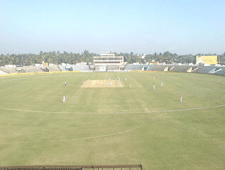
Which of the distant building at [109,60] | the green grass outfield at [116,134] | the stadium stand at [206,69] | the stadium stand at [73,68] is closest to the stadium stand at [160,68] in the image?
the stadium stand at [206,69]

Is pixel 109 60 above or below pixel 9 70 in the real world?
above

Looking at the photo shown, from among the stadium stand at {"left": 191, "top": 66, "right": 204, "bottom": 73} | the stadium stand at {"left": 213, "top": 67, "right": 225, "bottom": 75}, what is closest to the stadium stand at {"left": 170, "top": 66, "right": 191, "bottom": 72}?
the stadium stand at {"left": 191, "top": 66, "right": 204, "bottom": 73}

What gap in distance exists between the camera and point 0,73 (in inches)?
3999

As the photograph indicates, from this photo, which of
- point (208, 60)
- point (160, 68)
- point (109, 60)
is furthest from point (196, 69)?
point (109, 60)

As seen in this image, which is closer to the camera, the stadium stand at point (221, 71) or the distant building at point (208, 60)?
the stadium stand at point (221, 71)

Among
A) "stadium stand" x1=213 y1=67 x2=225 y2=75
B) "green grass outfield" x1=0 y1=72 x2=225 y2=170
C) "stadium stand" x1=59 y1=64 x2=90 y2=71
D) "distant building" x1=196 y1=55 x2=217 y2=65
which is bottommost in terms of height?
"green grass outfield" x1=0 y1=72 x2=225 y2=170

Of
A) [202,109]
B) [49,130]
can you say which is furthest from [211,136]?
[49,130]

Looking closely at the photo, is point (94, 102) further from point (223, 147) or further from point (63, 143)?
point (223, 147)

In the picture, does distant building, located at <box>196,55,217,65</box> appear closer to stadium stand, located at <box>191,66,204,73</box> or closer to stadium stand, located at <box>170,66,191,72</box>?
stadium stand, located at <box>170,66,191,72</box>

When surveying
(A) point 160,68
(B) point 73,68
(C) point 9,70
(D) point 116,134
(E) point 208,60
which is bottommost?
(D) point 116,134

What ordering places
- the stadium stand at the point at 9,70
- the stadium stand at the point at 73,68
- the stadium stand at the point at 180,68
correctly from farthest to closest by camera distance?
the stadium stand at the point at 73,68 < the stadium stand at the point at 180,68 < the stadium stand at the point at 9,70

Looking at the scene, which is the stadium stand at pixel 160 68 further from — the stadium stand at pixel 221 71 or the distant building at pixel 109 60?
the stadium stand at pixel 221 71

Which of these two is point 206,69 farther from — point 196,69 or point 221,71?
point 221,71

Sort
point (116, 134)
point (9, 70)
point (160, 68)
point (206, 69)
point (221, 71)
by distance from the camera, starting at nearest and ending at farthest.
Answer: point (116, 134)
point (221, 71)
point (206, 69)
point (9, 70)
point (160, 68)
